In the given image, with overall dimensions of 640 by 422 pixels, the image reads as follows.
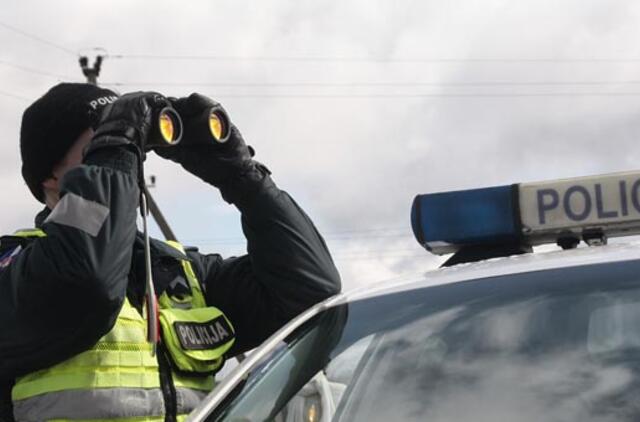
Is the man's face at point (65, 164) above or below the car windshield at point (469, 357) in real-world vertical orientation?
above

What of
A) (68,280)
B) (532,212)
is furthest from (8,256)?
(532,212)

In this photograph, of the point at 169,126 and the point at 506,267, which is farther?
the point at 169,126

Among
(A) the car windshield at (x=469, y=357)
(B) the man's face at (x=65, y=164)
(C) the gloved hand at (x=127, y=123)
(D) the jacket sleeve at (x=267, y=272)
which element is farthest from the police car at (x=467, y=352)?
(B) the man's face at (x=65, y=164)

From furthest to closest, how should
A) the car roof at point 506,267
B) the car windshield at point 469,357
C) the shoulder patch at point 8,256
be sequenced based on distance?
the shoulder patch at point 8,256, the car roof at point 506,267, the car windshield at point 469,357

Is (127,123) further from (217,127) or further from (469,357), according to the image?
(469,357)

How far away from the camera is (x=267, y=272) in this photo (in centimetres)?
288

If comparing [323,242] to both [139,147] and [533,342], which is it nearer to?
[139,147]

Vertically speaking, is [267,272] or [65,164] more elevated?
[65,164]

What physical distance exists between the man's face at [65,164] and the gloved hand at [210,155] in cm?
→ 20

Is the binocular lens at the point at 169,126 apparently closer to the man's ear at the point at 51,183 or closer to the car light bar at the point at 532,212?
the man's ear at the point at 51,183

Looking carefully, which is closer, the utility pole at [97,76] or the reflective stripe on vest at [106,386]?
the reflective stripe on vest at [106,386]

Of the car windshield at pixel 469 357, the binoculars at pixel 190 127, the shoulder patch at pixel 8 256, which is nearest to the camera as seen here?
the car windshield at pixel 469 357

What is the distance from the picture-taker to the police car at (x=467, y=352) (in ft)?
6.01

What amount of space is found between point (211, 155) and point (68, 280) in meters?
0.68
